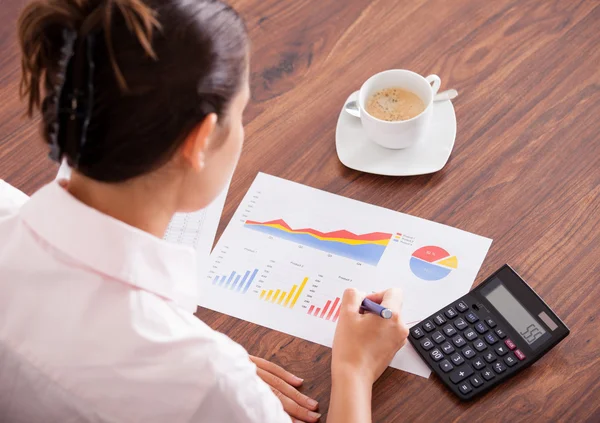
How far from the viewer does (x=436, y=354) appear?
0.95m

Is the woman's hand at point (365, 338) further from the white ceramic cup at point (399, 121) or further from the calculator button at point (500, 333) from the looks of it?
the white ceramic cup at point (399, 121)

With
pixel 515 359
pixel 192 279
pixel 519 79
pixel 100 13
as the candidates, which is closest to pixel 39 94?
pixel 100 13

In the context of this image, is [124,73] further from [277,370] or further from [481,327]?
[481,327]

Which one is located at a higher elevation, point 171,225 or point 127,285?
point 127,285

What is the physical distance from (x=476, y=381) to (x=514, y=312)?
0.11 meters

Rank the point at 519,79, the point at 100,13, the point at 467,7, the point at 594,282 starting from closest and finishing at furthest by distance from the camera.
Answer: the point at 100,13
the point at 594,282
the point at 519,79
the point at 467,7

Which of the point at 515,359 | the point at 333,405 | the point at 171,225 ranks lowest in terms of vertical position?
the point at 171,225

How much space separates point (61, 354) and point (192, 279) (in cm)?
17

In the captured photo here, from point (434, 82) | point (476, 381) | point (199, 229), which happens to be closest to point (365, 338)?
point (476, 381)

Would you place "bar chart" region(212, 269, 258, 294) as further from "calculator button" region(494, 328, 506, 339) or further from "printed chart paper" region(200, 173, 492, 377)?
"calculator button" region(494, 328, 506, 339)

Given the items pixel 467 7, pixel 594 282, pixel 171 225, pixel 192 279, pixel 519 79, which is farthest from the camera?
pixel 467 7

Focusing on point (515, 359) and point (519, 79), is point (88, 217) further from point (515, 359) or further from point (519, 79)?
point (519, 79)

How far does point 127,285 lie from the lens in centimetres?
78

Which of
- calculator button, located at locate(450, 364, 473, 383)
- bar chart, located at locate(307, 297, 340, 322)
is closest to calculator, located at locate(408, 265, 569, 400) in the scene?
calculator button, located at locate(450, 364, 473, 383)
